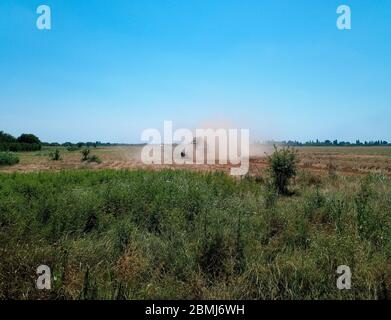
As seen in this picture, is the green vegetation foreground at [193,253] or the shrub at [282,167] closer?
the green vegetation foreground at [193,253]

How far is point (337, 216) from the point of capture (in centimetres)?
583

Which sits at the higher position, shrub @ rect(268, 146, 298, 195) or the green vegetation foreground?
shrub @ rect(268, 146, 298, 195)

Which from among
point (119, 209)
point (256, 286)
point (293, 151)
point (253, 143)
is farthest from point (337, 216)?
point (253, 143)

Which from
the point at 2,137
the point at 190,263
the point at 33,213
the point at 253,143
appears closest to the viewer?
the point at 190,263

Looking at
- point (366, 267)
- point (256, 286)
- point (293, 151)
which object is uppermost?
point (293, 151)

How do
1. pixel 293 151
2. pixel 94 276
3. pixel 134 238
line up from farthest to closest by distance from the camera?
pixel 293 151 → pixel 134 238 → pixel 94 276

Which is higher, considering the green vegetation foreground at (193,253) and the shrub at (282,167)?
the shrub at (282,167)

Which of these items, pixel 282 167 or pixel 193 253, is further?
pixel 282 167

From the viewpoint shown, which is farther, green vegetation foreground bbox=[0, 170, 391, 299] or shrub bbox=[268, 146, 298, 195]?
shrub bbox=[268, 146, 298, 195]

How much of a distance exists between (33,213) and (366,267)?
5556 mm

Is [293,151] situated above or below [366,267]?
above

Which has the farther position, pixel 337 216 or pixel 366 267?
pixel 337 216

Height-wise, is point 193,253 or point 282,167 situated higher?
point 282,167
